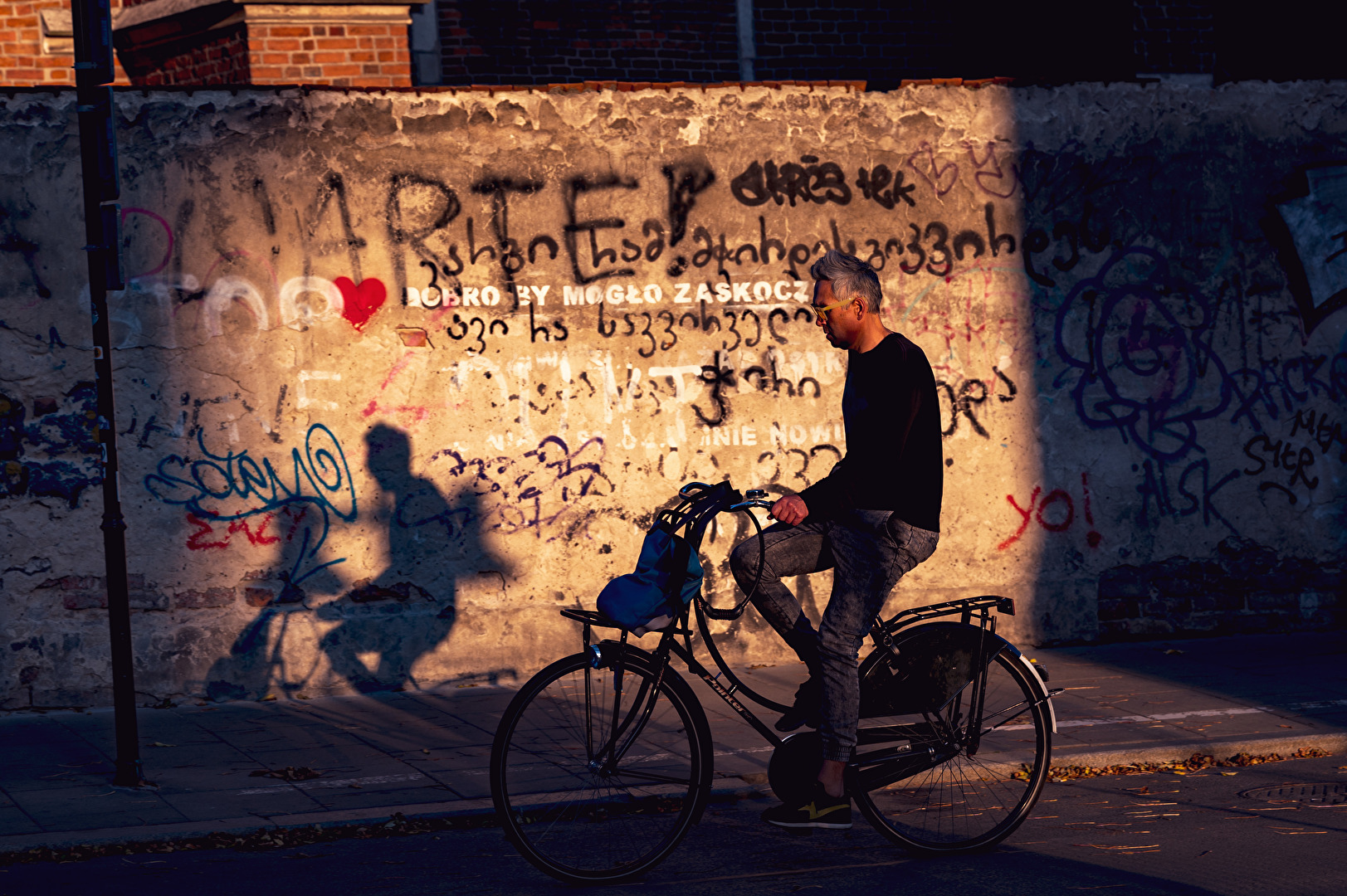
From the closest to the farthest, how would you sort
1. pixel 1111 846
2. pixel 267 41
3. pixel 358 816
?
pixel 1111 846 → pixel 358 816 → pixel 267 41

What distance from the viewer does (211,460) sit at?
305 inches

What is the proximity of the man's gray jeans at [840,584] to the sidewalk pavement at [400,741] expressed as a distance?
1317 mm

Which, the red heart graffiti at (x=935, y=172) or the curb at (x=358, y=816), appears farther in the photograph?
the red heart graffiti at (x=935, y=172)

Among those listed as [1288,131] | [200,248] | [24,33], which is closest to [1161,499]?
[1288,131]

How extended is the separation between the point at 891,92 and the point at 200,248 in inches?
165

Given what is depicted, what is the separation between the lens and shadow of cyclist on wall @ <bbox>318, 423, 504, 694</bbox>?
25.9 feet

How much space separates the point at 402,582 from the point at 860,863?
3797 millimetres

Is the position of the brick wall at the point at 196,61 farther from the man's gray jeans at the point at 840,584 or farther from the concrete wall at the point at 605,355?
the man's gray jeans at the point at 840,584

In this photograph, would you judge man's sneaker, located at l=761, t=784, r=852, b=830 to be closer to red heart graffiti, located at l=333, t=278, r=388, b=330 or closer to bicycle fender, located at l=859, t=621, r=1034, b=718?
bicycle fender, located at l=859, t=621, r=1034, b=718

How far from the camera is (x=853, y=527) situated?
16.0 ft

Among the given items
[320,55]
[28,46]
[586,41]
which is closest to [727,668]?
[320,55]

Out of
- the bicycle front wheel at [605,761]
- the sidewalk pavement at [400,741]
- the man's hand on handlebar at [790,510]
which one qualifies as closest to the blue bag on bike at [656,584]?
the bicycle front wheel at [605,761]

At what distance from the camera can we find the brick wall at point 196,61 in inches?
456

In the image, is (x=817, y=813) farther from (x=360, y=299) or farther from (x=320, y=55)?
(x=320, y=55)
